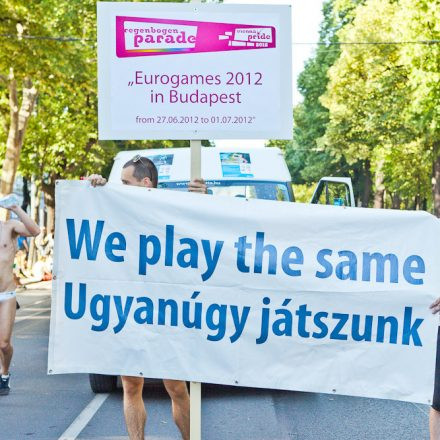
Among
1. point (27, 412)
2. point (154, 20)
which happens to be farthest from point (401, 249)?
point (27, 412)

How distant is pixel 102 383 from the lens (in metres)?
9.84

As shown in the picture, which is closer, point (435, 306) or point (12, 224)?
point (435, 306)

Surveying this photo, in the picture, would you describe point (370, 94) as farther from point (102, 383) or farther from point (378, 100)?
point (102, 383)

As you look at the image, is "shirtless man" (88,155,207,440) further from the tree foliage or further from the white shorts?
the tree foliage

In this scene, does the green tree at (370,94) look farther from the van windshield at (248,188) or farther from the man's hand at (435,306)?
the man's hand at (435,306)

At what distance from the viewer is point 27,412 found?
8.81 m

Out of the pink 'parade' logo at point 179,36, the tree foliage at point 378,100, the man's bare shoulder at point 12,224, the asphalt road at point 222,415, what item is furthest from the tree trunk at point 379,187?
the pink 'parade' logo at point 179,36

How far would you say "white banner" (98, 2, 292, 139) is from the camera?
5887 millimetres

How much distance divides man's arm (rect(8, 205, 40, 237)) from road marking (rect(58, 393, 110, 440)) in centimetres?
160

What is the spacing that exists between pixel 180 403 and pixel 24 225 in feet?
11.9

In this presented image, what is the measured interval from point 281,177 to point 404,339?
5361mm

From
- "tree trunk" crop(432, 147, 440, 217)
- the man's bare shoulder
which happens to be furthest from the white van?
"tree trunk" crop(432, 147, 440, 217)

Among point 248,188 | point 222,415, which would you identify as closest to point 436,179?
point 248,188

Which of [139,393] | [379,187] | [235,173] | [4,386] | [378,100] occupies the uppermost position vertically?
[378,100]
